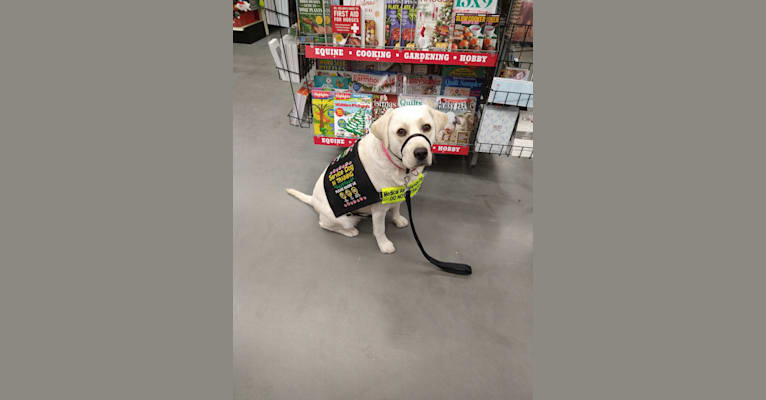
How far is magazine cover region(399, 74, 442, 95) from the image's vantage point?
2.54 meters

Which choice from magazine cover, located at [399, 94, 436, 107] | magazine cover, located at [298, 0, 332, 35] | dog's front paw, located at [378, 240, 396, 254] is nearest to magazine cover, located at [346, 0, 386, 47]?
magazine cover, located at [298, 0, 332, 35]

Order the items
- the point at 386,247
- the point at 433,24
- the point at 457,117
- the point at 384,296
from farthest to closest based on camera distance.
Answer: the point at 457,117 → the point at 386,247 → the point at 433,24 → the point at 384,296

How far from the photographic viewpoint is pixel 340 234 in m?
2.35

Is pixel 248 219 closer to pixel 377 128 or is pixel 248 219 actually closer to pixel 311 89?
pixel 311 89

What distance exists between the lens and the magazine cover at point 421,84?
2539 millimetres

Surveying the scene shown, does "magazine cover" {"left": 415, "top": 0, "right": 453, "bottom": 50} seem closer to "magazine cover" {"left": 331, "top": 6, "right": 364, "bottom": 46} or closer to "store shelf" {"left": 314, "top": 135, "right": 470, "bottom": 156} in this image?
"magazine cover" {"left": 331, "top": 6, "right": 364, "bottom": 46}

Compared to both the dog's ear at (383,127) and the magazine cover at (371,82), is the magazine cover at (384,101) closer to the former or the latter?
the magazine cover at (371,82)

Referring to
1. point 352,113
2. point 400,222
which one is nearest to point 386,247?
point 400,222

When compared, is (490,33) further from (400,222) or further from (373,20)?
(400,222)

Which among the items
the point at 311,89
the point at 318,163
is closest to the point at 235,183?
the point at 318,163

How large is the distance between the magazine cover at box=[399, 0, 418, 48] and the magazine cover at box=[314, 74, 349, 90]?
0.60m

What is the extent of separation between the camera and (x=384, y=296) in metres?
1.97

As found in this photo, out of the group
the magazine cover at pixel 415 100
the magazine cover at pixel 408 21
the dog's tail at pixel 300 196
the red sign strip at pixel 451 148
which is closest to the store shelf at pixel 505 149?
the red sign strip at pixel 451 148

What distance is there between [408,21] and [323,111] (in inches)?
35.7
